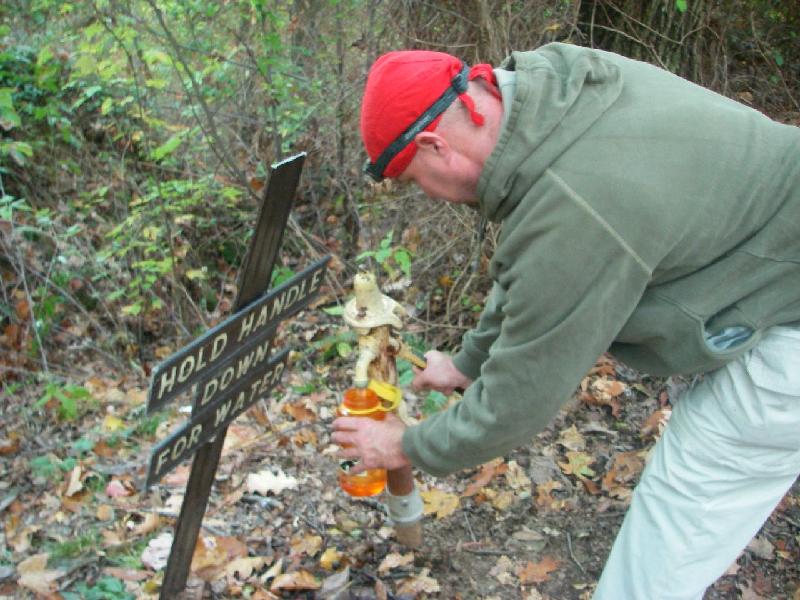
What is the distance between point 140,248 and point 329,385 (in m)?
2.13

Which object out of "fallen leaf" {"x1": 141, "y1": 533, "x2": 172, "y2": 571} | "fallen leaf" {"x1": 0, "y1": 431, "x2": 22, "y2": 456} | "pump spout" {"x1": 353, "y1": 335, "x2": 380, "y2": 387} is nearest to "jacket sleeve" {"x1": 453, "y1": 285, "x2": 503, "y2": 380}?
"pump spout" {"x1": 353, "y1": 335, "x2": 380, "y2": 387}

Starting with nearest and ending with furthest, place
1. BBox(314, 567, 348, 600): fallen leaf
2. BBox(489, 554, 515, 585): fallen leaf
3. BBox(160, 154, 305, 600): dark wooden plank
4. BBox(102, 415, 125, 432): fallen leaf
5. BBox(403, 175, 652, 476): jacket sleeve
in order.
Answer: BBox(403, 175, 652, 476): jacket sleeve, BBox(160, 154, 305, 600): dark wooden plank, BBox(314, 567, 348, 600): fallen leaf, BBox(489, 554, 515, 585): fallen leaf, BBox(102, 415, 125, 432): fallen leaf

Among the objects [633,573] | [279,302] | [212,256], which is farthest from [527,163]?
[212,256]

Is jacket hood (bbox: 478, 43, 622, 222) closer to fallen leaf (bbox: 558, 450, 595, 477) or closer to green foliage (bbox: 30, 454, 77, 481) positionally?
fallen leaf (bbox: 558, 450, 595, 477)

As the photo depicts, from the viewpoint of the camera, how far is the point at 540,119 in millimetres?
1734

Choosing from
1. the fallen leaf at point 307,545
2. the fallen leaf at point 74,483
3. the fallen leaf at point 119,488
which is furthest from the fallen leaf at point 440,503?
the fallen leaf at point 74,483

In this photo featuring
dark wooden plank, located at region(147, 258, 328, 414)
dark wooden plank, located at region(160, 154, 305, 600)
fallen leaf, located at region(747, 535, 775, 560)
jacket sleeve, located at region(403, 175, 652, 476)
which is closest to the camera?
jacket sleeve, located at region(403, 175, 652, 476)

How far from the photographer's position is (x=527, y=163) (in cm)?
171

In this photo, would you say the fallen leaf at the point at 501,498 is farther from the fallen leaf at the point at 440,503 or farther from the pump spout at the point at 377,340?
the pump spout at the point at 377,340

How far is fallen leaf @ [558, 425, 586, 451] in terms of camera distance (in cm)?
373

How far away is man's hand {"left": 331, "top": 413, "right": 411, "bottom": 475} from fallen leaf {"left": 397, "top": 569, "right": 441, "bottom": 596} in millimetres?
869

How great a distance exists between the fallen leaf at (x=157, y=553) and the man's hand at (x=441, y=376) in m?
1.24

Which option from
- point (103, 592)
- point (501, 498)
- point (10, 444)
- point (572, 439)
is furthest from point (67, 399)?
point (572, 439)

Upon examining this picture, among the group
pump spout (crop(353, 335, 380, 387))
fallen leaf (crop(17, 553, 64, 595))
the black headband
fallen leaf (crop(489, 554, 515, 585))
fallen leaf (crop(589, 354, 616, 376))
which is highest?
the black headband
